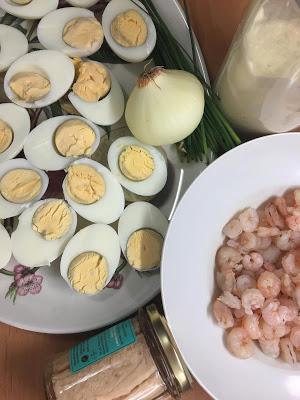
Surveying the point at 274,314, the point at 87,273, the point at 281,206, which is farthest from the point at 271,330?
the point at 87,273

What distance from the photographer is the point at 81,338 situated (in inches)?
43.3

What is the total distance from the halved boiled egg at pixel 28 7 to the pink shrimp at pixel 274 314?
2.67 feet

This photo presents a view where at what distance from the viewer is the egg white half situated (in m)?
1.03

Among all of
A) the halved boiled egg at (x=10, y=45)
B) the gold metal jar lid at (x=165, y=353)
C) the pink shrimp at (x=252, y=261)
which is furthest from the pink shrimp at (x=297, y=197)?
the halved boiled egg at (x=10, y=45)

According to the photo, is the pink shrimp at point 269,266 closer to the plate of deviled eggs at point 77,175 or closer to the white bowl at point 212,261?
the white bowl at point 212,261

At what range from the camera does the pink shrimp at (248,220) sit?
961 millimetres

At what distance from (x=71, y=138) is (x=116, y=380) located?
50 cm

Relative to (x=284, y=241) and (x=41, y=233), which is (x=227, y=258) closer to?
(x=284, y=241)

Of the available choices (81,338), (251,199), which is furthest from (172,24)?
(81,338)

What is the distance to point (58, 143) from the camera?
1.04 metres

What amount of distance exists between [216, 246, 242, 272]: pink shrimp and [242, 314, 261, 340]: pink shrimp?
101 millimetres

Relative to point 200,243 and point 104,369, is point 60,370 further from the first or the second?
point 200,243

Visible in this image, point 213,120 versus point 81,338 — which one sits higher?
point 213,120

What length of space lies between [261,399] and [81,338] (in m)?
0.41
